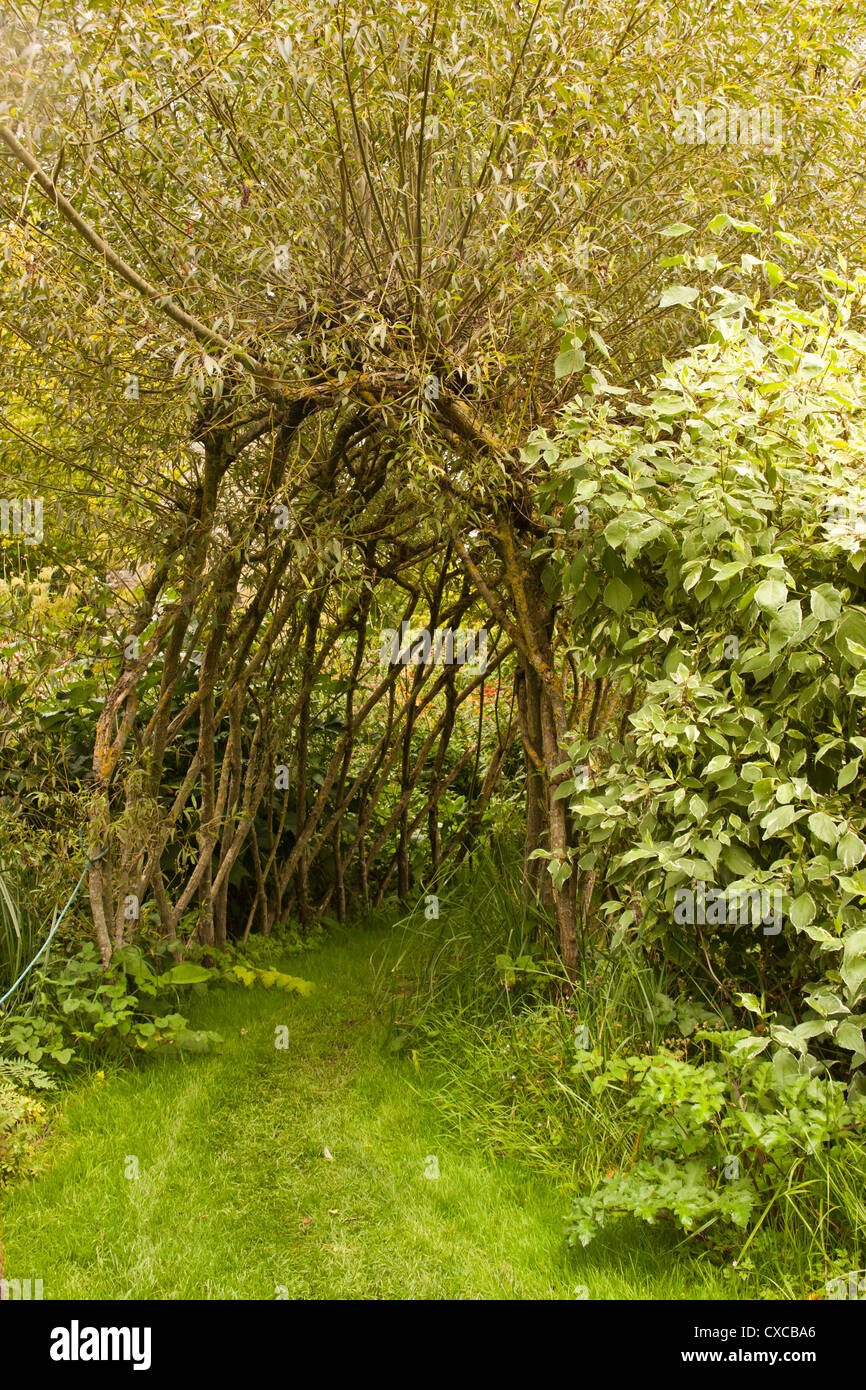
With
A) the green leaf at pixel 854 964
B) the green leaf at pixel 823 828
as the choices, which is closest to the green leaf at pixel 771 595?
the green leaf at pixel 823 828

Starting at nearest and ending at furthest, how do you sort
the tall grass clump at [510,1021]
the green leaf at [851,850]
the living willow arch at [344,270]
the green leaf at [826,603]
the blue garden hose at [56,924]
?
the green leaf at [851,850]
the green leaf at [826,603]
the living willow arch at [344,270]
the tall grass clump at [510,1021]
the blue garden hose at [56,924]

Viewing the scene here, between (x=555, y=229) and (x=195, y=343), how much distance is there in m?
1.23

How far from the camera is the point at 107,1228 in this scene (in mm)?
2887

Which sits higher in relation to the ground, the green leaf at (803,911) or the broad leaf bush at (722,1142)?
the green leaf at (803,911)

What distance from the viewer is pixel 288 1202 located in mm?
3084

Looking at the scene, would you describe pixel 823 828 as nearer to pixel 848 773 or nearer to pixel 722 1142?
pixel 848 773

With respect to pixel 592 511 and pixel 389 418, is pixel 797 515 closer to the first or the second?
pixel 592 511

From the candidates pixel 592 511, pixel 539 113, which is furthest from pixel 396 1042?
pixel 539 113

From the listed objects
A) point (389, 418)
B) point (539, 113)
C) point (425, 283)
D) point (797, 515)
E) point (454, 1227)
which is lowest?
point (454, 1227)

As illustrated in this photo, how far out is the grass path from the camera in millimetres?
2652

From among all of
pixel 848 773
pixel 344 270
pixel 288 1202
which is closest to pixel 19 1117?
pixel 288 1202

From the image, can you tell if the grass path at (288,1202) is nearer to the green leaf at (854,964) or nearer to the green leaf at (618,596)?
the green leaf at (854,964)

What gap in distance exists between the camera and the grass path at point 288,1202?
8.70ft

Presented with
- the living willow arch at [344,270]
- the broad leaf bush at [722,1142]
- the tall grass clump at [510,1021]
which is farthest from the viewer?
the tall grass clump at [510,1021]
